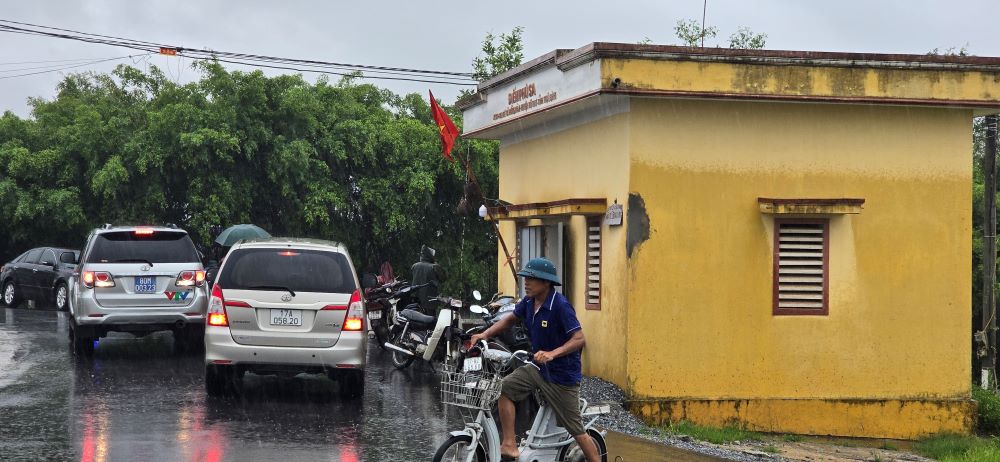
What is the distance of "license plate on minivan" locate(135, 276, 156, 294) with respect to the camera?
1625 centimetres

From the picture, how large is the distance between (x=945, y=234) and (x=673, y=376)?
4079 mm

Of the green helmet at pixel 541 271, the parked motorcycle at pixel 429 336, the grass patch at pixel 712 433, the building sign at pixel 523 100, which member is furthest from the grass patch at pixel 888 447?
the green helmet at pixel 541 271

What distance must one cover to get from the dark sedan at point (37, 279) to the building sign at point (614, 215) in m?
16.6

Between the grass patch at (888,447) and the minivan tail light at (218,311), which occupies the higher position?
the minivan tail light at (218,311)

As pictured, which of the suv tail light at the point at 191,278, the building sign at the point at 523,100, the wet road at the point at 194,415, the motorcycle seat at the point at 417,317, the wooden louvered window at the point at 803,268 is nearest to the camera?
the wet road at the point at 194,415

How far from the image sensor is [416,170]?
29984 millimetres

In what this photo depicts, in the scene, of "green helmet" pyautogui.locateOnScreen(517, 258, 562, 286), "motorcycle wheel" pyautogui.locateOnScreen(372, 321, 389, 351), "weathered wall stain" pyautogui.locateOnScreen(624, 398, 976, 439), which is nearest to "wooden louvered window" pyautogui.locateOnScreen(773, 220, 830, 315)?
"weathered wall stain" pyautogui.locateOnScreen(624, 398, 976, 439)

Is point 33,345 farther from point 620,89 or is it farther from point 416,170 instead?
point 416,170

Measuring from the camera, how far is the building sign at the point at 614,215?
46.6ft

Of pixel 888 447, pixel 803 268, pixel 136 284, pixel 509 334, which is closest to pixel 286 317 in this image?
pixel 509 334

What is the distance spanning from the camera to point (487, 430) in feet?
26.8

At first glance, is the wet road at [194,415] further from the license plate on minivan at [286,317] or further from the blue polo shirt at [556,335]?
the blue polo shirt at [556,335]

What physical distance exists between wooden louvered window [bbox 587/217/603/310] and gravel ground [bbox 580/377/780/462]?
1177 mm

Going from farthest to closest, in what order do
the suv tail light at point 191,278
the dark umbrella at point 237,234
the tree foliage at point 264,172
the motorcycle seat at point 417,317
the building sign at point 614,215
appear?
the tree foliage at point 264,172 < the dark umbrella at point 237,234 < the suv tail light at point 191,278 < the motorcycle seat at point 417,317 < the building sign at point 614,215
